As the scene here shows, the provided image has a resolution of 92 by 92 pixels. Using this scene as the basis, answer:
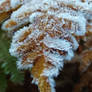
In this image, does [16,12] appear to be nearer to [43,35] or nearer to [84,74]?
[43,35]

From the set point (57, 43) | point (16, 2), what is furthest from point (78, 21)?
point (16, 2)

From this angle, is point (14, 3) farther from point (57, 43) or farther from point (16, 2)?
point (57, 43)

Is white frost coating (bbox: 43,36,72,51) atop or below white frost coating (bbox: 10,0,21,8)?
below

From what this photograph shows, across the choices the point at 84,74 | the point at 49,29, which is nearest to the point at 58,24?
the point at 49,29

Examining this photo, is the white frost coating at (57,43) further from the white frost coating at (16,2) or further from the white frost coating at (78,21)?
the white frost coating at (16,2)

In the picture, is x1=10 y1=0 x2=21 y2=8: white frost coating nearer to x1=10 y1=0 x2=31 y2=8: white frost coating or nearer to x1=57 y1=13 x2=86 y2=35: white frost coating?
x1=10 y1=0 x2=31 y2=8: white frost coating

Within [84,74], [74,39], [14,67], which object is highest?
[74,39]

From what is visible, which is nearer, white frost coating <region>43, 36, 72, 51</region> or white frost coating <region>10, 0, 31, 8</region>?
white frost coating <region>43, 36, 72, 51</region>

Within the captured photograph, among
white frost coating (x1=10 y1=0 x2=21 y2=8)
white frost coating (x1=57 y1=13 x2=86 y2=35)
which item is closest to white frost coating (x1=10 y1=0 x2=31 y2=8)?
white frost coating (x1=10 y1=0 x2=21 y2=8)
